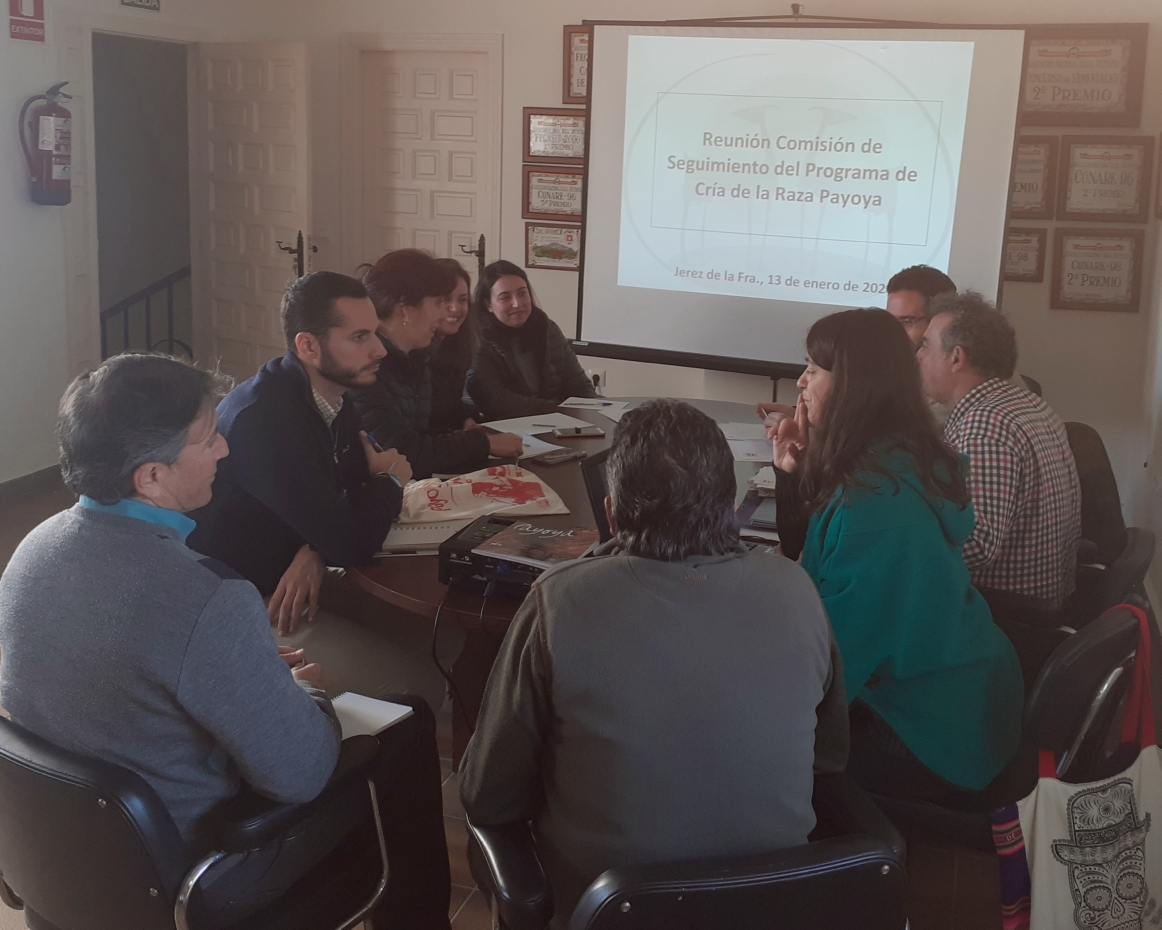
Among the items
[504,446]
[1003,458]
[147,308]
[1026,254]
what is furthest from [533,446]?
[147,308]

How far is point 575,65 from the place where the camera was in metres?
5.29

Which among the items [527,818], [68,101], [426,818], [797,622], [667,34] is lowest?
[426,818]

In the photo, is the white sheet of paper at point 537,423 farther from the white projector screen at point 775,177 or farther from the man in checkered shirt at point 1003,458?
the white projector screen at point 775,177

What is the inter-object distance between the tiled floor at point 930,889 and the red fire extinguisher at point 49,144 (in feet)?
11.5

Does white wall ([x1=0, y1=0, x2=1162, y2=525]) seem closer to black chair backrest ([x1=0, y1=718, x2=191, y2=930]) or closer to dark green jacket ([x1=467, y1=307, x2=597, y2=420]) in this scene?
dark green jacket ([x1=467, y1=307, x2=597, y2=420])

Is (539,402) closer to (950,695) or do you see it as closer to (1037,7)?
(950,695)

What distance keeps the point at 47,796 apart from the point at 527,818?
23.3 inches

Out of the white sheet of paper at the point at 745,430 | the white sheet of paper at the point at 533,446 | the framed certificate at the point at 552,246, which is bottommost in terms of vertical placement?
the white sheet of paper at the point at 533,446

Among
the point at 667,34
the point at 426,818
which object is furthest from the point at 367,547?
the point at 667,34

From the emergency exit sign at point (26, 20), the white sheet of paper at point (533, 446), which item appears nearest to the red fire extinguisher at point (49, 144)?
the emergency exit sign at point (26, 20)

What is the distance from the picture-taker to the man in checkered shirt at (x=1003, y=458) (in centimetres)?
221

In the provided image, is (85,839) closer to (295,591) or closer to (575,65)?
(295,591)

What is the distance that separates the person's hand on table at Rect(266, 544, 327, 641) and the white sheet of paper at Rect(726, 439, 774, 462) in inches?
47.2

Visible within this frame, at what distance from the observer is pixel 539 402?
3859 millimetres
